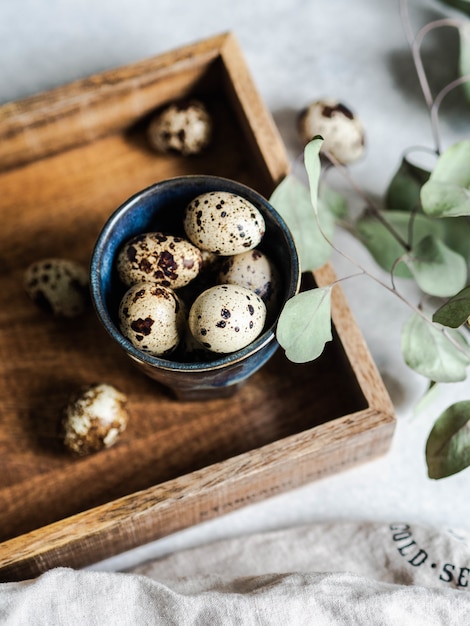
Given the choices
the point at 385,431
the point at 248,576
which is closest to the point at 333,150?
the point at 385,431

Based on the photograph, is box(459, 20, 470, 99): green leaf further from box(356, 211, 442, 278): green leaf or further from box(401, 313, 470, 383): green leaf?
box(401, 313, 470, 383): green leaf

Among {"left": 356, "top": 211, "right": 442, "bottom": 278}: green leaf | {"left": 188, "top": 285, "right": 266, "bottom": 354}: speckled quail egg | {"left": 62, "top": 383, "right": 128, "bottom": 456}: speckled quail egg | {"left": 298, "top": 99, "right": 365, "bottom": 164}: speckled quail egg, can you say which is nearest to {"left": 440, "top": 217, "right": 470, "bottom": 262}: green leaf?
{"left": 356, "top": 211, "right": 442, "bottom": 278}: green leaf

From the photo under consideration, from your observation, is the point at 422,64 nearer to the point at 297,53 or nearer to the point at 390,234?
the point at 297,53

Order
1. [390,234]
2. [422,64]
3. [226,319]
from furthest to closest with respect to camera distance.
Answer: [422,64]
[390,234]
[226,319]

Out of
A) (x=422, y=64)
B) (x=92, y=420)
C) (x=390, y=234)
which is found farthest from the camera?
(x=422, y=64)

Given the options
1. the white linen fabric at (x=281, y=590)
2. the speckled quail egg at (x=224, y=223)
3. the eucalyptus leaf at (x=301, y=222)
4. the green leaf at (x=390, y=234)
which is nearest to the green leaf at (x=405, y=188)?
the green leaf at (x=390, y=234)

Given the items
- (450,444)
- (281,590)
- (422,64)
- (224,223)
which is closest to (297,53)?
(422,64)
